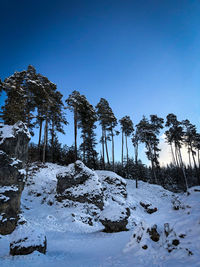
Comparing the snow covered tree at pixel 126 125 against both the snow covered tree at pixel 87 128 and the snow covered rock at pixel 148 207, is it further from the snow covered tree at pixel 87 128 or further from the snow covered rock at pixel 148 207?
the snow covered rock at pixel 148 207

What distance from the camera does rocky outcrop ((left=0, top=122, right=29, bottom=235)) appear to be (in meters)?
7.39

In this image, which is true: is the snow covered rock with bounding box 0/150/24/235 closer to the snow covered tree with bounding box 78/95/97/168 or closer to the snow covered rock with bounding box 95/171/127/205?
the snow covered rock with bounding box 95/171/127/205

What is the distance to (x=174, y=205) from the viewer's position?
5.41m

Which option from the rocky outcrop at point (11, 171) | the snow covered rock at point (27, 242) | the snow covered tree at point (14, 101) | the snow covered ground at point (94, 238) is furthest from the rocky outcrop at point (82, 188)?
the snow covered tree at point (14, 101)

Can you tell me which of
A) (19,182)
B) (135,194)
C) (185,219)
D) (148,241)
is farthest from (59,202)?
(135,194)

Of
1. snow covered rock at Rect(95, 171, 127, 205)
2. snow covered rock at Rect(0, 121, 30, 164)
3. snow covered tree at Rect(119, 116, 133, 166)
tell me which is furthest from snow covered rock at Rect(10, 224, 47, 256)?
snow covered tree at Rect(119, 116, 133, 166)

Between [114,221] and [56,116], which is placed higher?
[56,116]

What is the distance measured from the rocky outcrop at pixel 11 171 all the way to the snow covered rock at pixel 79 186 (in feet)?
16.6

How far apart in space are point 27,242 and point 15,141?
19.4 ft

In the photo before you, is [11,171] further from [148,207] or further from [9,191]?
[148,207]

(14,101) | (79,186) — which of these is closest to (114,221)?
(79,186)

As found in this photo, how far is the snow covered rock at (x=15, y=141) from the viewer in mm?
8586

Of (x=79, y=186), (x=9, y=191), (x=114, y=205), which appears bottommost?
(x=114, y=205)

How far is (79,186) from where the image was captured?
1340 centimetres
